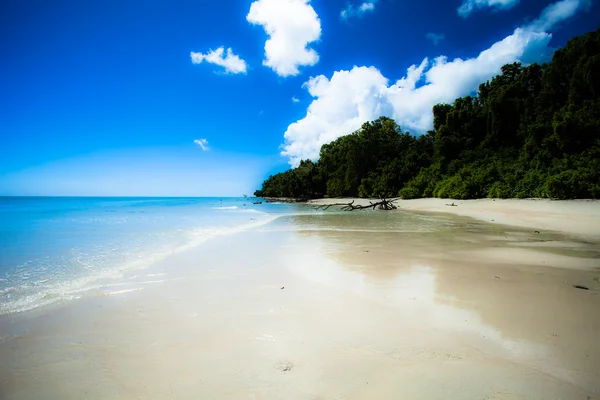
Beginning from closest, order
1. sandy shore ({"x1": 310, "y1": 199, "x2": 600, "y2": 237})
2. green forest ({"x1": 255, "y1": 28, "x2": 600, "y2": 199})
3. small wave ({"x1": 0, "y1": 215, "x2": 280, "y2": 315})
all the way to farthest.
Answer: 1. small wave ({"x1": 0, "y1": 215, "x2": 280, "y2": 315})
2. sandy shore ({"x1": 310, "y1": 199, "x2": 600, "y2": 237})
3. green forest ({"x1": 255, "y1": 28, "x2": 600, "y2": 199})

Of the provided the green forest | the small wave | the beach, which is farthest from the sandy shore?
the small wave

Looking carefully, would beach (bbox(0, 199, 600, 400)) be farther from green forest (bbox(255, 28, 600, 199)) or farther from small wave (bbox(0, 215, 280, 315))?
green forest (bbox(255, 28, 600, 199))

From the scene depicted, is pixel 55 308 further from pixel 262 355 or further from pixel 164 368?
pixel 262 355

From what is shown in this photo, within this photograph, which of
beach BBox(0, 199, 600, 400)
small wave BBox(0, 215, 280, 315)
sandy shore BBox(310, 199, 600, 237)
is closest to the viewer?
beach BBox(0, 199, 600, 400)

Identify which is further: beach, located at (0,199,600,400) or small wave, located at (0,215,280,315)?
small wave, located at (0,215,280,315)

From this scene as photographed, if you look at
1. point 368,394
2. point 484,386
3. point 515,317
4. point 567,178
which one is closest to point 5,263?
point 368,394

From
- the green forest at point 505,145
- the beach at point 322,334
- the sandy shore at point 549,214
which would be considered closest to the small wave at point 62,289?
the beach at point 322,334

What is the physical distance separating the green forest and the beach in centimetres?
2046

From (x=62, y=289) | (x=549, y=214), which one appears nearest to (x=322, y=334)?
(x=62, y=289)

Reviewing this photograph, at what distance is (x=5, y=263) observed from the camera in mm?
7816

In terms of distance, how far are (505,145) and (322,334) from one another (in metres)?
42.9

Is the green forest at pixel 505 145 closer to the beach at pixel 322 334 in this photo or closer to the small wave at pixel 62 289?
the beach at pixel 322 334

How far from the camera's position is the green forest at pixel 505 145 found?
22.9 m

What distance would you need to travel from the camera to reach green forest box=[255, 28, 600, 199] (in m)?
22.9
